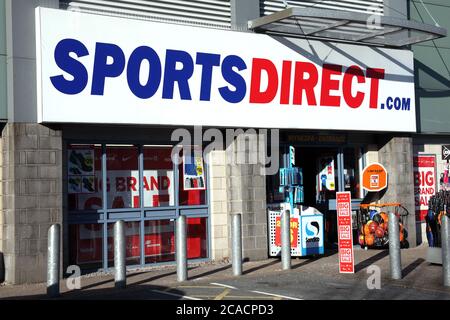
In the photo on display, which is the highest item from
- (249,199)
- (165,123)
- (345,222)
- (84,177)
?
(165,123)

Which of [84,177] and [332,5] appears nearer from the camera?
[84,177]

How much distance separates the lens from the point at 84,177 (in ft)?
42.5

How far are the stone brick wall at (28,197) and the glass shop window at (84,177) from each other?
840mm

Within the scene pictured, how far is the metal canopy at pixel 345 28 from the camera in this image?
42.3 feet

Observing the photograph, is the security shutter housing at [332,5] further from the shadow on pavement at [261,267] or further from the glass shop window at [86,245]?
the glass shop window at [86,245]

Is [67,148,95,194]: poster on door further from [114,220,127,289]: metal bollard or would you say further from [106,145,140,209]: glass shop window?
[114,220,127,289]: metal bollard

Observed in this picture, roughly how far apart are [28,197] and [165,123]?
9.94 feet

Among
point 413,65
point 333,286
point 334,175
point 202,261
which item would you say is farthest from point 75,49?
point 413,65

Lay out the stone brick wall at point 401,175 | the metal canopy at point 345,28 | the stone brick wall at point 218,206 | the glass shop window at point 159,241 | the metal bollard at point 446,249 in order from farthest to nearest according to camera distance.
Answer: the stone brick wall at point 401,175
the stone brick wall at point 218,206
the glass shop window at point 159,241
the metal canopy at point 345,28
the metal bollard at point 446,249

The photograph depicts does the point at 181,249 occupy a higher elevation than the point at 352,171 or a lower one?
lower

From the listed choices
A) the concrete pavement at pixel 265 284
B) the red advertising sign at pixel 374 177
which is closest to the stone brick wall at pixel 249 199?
the concrete pavement at pixel 265 284

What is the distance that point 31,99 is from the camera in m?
11.7

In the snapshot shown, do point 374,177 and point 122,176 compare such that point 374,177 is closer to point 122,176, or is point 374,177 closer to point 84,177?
point 122,176

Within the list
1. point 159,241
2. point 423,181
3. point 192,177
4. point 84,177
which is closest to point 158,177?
point 192,177
